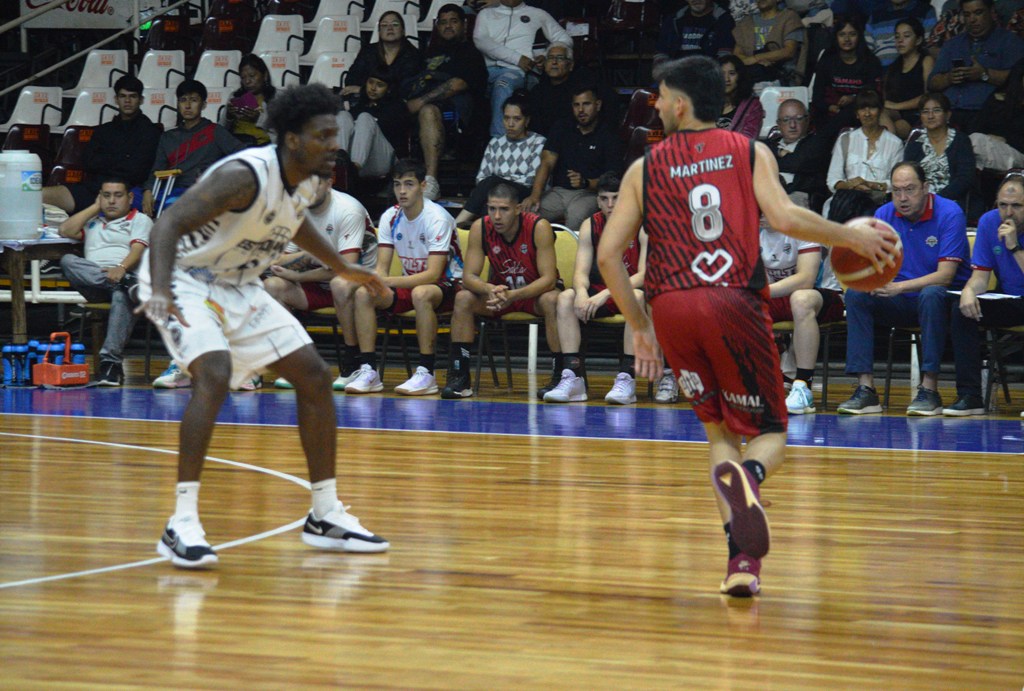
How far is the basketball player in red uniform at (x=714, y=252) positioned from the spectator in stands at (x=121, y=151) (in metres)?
9.09

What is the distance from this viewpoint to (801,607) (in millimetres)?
3682

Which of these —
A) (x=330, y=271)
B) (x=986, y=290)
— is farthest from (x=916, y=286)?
(x=330, y=271)

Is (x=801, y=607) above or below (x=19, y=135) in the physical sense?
below

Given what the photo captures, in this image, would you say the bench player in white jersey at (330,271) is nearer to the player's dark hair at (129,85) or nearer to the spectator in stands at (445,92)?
the spectator in stands at (445,92)

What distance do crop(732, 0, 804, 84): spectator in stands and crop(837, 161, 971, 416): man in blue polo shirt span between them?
10.8 ft

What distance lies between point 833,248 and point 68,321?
972 cm

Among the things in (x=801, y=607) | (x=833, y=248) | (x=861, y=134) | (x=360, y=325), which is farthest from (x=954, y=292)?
(x=801, y=607)

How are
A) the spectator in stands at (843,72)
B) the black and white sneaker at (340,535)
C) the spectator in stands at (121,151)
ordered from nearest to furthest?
the black and white sneaker at (340,535), the spectator in stands at (843,72), the spectator in stands at (121,151)

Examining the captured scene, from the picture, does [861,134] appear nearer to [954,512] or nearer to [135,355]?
[954,512]

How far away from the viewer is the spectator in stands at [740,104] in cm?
1088

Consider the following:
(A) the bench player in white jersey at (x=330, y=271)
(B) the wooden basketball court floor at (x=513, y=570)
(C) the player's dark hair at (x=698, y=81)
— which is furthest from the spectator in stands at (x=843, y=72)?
(C) the player's dark hair at (x=698, y=81)

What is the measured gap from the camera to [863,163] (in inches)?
401

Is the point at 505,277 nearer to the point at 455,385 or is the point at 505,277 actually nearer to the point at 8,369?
the point at 455,385

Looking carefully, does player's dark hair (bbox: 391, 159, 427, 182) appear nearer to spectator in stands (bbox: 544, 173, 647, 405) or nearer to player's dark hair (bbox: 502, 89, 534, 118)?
spectator in stands (bbox: 544, 173, 647, 405)
